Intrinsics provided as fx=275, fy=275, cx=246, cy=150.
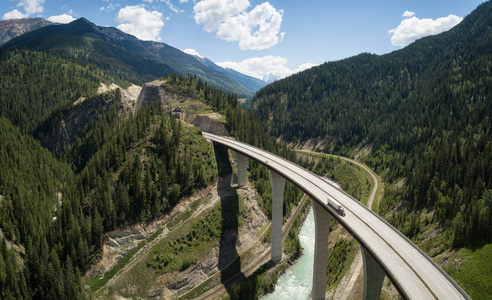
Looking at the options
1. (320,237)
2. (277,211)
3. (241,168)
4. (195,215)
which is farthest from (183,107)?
(320,237)

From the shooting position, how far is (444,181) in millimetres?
73375

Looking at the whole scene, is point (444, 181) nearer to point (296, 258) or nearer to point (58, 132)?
point (296, 258)

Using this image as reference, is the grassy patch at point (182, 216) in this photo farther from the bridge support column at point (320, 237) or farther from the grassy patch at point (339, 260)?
the bridge support column at point (320, 237)

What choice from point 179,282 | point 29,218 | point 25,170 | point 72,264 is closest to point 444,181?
point 179,282

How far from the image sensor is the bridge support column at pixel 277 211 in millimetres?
66000

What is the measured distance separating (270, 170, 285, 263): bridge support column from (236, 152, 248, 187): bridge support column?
21.7m

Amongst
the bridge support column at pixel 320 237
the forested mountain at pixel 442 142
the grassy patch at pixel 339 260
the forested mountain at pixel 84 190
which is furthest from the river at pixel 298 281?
the forested mountain at pixel 442 142

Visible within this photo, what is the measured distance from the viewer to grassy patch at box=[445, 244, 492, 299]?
3759 cm

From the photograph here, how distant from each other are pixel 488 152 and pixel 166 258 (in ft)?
276

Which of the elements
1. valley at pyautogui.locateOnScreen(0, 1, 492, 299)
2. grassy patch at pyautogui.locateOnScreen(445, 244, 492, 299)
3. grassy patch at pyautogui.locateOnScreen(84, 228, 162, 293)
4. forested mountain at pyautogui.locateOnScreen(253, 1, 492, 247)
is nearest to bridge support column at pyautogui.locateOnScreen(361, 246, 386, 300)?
valley at pyautogui.locateOnScreen(0, 1, 492, 299)

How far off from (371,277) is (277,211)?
3215 cm

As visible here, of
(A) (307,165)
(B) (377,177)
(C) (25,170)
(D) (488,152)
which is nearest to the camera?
(D) (488,152)

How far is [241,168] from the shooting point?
87.8m

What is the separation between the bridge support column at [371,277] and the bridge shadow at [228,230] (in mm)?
30911
